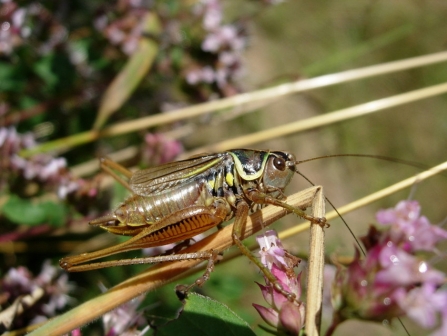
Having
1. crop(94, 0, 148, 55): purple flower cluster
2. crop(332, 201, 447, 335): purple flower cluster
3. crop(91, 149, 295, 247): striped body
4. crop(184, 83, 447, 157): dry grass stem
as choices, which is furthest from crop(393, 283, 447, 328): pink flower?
crop(94, 0, 148, 55): purple flower cluster

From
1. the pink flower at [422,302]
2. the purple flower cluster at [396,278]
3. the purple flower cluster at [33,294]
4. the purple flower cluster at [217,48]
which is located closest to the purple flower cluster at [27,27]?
the purple flower cluster at [217,48]

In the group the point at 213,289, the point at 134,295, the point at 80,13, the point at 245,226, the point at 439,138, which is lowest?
the point at 213,289

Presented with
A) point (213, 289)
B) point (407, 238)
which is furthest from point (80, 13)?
point (407, 238)

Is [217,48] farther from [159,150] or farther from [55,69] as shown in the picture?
[55,69]

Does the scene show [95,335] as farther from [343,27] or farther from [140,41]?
[343,27]

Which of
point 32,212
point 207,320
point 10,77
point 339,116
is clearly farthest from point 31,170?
point 339,116

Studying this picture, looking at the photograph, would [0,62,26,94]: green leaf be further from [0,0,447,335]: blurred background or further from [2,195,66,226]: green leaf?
[2,195,66,226]: green leaf
